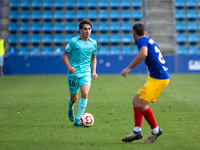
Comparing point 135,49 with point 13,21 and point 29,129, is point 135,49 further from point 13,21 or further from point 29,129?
point 29,129

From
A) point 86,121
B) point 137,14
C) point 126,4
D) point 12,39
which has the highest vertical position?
point 126,4

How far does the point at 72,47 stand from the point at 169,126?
2318 mm

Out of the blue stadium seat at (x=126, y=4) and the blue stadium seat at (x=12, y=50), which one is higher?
the blue stadium seat at (x=126, y=4)

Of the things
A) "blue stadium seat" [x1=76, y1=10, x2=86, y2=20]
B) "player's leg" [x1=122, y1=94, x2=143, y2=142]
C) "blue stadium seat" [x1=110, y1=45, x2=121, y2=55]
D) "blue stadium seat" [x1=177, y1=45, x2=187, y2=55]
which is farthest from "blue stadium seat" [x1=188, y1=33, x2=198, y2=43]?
"player's leg" [x1=122, y1=94, x2=143, y2=142]

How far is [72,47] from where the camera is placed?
242 inches

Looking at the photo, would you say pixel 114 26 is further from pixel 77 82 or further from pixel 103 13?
pixel 77 82

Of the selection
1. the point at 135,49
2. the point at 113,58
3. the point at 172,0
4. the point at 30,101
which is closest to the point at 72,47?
the point at 30,101

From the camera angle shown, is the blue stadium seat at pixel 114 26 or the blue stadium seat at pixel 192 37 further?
the blue stadium seat at pixel 114 26

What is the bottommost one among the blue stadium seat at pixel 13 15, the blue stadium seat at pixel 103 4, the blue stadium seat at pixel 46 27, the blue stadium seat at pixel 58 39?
the blue stadium seat at pixel 58 39

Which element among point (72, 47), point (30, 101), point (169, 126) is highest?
point (72, 47)

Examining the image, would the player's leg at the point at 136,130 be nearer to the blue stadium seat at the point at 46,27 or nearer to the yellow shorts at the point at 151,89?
the yellow shorts at the point at 151,89

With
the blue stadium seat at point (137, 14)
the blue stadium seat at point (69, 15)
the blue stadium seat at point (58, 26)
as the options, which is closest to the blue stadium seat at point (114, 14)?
the blue stadium seat at point (137, 14)

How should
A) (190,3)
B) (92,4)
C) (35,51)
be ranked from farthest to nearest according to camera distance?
(190,3) < (92,4) < (35,51)

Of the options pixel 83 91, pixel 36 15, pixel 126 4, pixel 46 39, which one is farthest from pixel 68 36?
pixel 83 91
